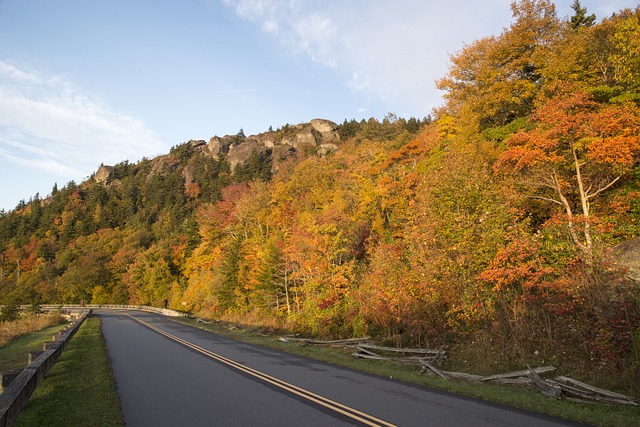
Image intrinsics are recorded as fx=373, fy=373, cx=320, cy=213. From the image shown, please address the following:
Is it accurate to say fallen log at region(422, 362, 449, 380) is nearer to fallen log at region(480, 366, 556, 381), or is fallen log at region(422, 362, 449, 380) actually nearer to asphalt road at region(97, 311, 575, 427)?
fallen log at region(480, 366, 556, 381)

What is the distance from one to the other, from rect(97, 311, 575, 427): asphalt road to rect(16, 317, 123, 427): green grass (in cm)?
37

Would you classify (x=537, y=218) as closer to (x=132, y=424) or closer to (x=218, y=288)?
(x=132, y=424)

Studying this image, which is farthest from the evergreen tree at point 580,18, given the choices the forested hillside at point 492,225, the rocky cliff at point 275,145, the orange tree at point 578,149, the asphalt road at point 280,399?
the rocky cliff at point 275,145

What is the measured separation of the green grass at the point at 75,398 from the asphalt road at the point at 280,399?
0.37m

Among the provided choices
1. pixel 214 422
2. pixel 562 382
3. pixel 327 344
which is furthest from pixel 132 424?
pixel 327 344

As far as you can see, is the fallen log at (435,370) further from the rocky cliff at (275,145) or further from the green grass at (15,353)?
the rocky cliff at (275,145)

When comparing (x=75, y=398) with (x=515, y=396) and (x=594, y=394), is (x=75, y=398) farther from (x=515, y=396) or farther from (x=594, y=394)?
(x=594, y=394)

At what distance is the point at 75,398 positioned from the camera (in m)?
9.20

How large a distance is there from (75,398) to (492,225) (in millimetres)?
15387

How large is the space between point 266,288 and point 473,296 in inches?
966

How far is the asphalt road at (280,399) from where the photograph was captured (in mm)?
7395

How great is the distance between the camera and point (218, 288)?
165ft

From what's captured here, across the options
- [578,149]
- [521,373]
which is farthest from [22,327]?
[578,149]

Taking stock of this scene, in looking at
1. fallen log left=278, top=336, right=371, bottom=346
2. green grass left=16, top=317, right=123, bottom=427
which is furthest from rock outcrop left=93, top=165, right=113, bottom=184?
green grass left=16, top=317, right=123, bottom=427
